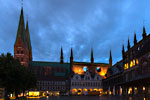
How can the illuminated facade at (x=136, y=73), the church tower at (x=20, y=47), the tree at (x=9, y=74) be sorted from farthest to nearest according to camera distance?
the church tower at (x=20, y=47)
the illuminated facade at (x=136, y=73)
the tree at (x=9, y=74)

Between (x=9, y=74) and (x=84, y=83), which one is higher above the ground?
(x=9, y=74)

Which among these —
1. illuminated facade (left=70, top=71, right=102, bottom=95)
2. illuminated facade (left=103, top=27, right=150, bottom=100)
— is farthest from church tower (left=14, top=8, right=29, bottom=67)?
illuminated facade (left=103, top=27, right=150, bottom=100)

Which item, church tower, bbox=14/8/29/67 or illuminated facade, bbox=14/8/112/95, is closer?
church tower, bbox=14/8/29/67

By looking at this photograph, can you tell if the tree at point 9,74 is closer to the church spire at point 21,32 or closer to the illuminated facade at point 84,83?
the illuminated facade at point 84,83

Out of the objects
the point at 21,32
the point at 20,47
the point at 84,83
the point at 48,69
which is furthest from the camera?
the point at 48,69

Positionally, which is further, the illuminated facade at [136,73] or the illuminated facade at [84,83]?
the illuminated facade at [84,83]

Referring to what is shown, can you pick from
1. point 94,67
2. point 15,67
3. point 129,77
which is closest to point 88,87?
point 94,67

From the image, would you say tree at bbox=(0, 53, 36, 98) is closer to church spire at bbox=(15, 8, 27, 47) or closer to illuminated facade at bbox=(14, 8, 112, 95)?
illuminated facade at bbox=(14, 8, 112, 95)

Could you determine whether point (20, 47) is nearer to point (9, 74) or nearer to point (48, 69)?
point (48, 69)

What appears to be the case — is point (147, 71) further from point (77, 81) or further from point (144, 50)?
point (77, 81)

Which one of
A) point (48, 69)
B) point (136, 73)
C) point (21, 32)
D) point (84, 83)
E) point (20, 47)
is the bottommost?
point (84, 83)

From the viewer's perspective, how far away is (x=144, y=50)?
66000 mm

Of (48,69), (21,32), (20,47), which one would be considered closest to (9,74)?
(20,47)

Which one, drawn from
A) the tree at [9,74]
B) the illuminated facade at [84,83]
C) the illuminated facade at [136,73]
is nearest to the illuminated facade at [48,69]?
the illuminated facade at [84,83]
